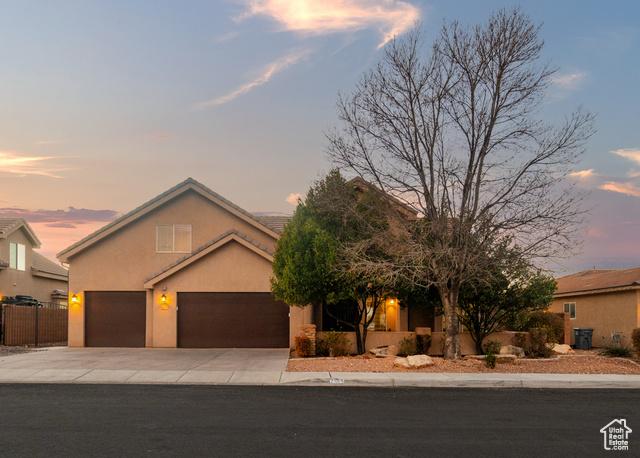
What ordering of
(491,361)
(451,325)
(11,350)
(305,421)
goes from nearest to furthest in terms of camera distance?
(305,421), (491,361), (451,325), (11,350)

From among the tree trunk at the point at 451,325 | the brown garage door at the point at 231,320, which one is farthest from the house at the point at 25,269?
the tree trunk at the point at 451,325

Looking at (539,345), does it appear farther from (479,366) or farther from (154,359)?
(154,359)

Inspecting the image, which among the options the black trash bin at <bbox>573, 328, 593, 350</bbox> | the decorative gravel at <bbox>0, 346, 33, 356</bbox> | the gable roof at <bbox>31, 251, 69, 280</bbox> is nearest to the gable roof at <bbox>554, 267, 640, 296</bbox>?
the black trash bin at <bbox>573, 328, 593, 350</bbox>

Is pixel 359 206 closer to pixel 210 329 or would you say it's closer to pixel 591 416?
pixel 210 329

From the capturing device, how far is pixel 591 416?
1084 centimetres

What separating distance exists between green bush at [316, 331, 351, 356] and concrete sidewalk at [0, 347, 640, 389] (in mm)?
2342

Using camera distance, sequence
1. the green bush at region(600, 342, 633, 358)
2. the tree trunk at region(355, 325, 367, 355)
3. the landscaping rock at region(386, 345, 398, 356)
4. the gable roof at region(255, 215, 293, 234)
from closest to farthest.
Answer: the green bush at region(600, 342, 633, 358) → the landscaping rock at region(386, 345, 398, 356) → the tree trunk at region(355, 325, 367, 355) → the gable roof at region(255, 215, 293, 234)

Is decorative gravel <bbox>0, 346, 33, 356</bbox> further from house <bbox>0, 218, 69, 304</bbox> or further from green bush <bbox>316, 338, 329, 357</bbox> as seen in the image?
green bush <bbox>316, 338, 329, 357</bbox>

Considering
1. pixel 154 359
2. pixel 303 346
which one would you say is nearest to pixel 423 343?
pixel 303 346

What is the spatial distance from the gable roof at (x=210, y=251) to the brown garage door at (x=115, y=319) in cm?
138

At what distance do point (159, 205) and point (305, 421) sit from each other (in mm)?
16494

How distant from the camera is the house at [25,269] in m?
32.0

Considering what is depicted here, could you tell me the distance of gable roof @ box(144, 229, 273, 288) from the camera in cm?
2306

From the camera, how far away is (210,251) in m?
23.3
